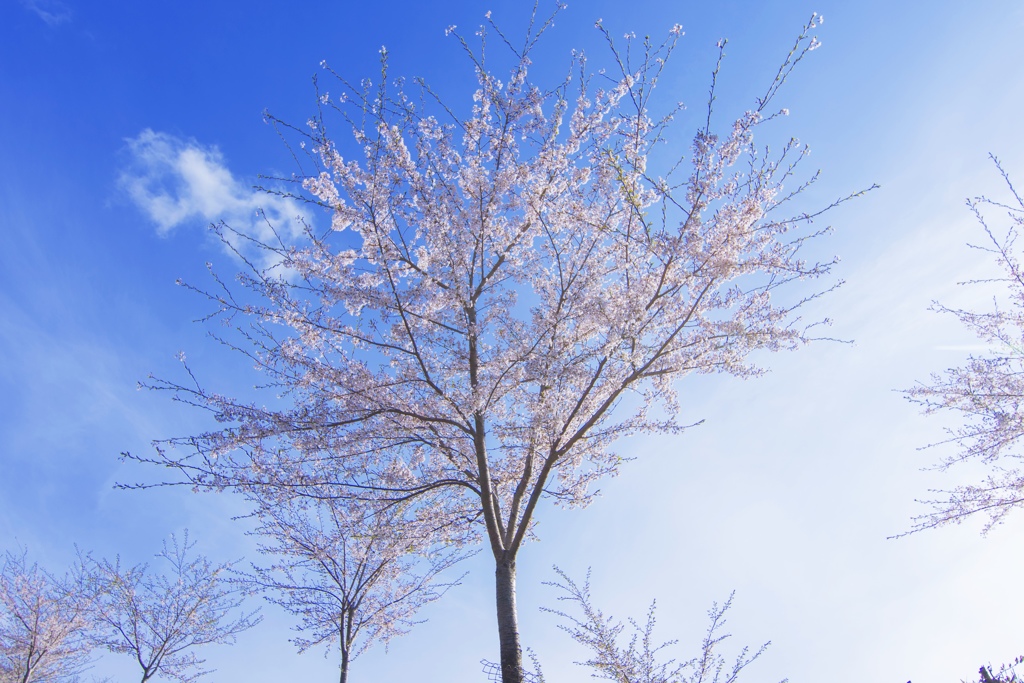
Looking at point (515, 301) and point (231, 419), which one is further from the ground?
point (515, 301)

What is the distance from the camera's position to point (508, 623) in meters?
6.10

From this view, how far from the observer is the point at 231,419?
6.59 m

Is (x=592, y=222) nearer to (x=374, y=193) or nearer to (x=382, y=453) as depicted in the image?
(x=374, y=193)

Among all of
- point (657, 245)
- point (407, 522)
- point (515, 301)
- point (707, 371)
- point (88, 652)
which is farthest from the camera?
point (88, 652)

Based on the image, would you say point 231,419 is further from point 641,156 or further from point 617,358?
point 641,156

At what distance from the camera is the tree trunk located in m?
5.86

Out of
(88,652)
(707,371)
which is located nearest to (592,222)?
(707,371)

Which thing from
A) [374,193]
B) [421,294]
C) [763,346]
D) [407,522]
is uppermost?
[374,193]

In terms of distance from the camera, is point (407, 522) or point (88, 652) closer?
point (407, 522)

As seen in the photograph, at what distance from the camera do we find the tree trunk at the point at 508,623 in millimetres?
5859

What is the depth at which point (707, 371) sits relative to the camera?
6.87 metres

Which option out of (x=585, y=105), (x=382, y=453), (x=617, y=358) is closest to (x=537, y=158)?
(x=585, y=105)

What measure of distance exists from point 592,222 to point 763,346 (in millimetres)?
2391

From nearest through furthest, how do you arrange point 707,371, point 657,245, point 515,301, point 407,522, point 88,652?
1. point 657,245
2. point 707,371
3. point 407,522
4. point 515,301
5. point 88,652
